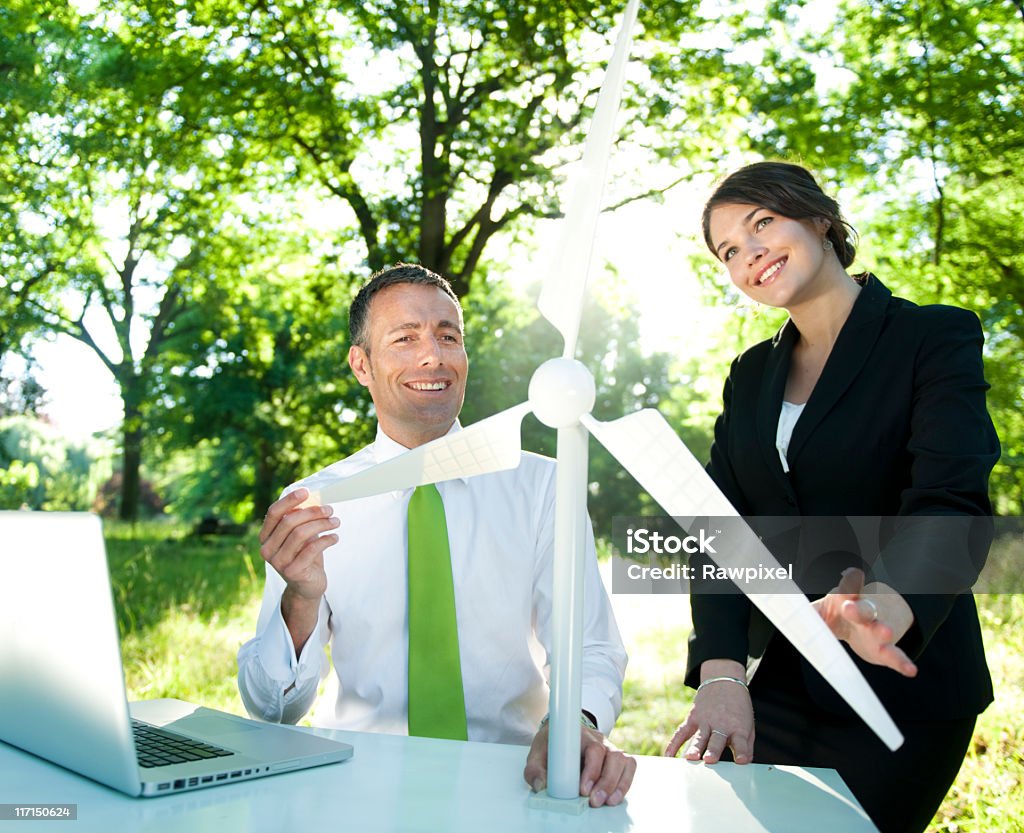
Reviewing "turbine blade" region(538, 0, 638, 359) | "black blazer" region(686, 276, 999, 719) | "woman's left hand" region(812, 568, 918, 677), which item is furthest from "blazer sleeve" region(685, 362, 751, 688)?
"turbine blade" region(538, 0, 638, 359)

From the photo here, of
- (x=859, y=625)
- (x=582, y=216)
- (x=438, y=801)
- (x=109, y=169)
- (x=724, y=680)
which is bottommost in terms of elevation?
(x=438, y=801)

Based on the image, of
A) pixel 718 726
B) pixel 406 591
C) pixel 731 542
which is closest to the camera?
pixel 731 542

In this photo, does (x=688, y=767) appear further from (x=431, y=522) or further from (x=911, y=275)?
(x=911, y=275)

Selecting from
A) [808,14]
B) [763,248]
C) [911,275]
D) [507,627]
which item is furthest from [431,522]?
[808,14]

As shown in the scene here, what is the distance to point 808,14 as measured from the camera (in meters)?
12.9

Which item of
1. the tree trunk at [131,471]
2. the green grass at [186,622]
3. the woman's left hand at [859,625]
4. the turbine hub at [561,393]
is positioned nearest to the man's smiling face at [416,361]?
the turbine hub at [561,393]

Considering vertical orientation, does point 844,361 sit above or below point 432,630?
above

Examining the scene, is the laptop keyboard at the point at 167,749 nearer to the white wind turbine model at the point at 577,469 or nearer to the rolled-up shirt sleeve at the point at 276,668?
the rolled-up shirt sleeve at the point at 276,668

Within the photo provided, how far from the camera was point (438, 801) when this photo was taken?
1973mm

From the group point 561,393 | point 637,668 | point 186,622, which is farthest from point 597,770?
point 186,622

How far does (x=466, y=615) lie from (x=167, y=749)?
1.16 meters

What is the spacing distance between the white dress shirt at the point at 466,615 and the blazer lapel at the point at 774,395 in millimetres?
616

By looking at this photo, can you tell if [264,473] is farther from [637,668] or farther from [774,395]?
[774,395]

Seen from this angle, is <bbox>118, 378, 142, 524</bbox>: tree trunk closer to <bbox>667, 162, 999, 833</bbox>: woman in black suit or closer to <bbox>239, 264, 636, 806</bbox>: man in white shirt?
<bbox>239, 264, 636, 806</bbox>: man in white shirt
